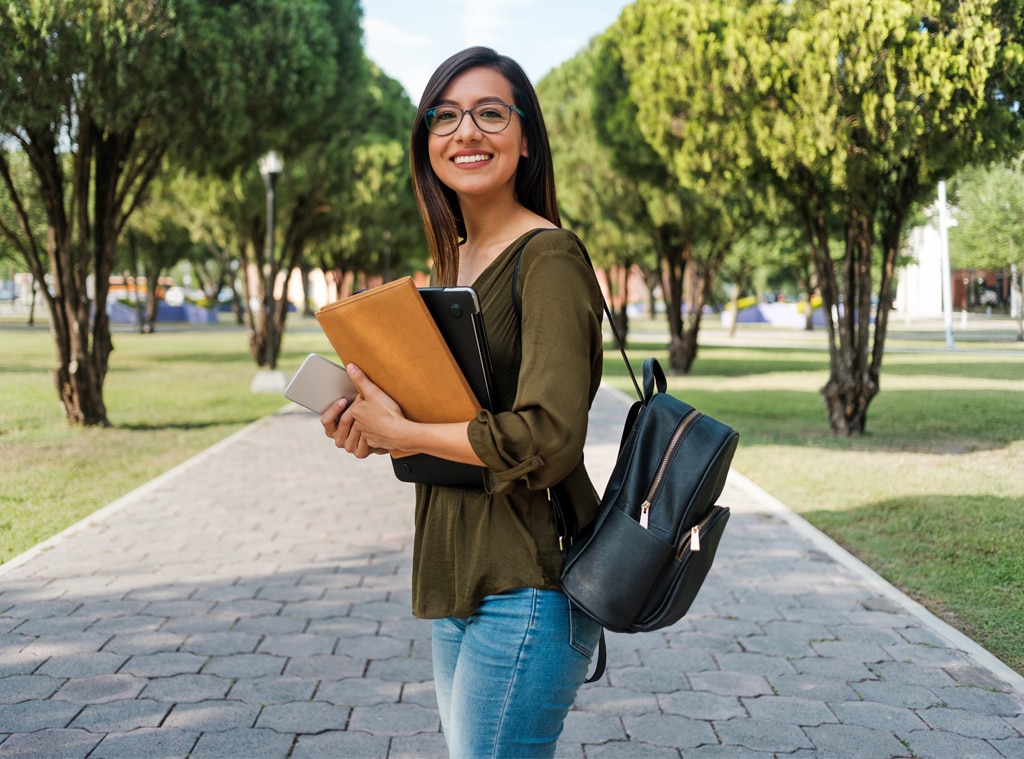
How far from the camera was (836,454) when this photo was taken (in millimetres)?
11148

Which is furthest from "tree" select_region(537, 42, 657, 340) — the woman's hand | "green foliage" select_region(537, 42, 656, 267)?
the woman's hand

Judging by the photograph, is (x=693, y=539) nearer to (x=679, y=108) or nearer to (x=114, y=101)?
(x=114, y=101)

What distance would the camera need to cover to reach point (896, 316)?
41.4m

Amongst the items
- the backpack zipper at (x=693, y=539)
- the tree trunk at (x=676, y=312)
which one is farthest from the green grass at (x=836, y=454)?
the backpack zipper at (x=693, y=539)

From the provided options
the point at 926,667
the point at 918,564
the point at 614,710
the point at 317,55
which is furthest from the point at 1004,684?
the point at 317,55

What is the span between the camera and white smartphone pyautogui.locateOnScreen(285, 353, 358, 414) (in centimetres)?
182

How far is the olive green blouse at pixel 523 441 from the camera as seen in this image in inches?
63.1

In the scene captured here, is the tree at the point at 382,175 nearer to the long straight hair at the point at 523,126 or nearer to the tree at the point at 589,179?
the tree at the point at 589,179

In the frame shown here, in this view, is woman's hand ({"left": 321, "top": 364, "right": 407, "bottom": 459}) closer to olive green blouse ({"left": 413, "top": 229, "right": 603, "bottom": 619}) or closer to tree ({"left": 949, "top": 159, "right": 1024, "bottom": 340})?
olive green blouse ({"left": 413, "top": 229, "right": 603, "bottom": 619})

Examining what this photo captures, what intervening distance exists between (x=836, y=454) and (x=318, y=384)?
10.2m

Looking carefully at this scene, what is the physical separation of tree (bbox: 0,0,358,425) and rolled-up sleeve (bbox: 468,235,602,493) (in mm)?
10557

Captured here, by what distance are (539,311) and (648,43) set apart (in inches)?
532

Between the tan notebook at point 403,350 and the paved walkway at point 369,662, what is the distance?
2.23m

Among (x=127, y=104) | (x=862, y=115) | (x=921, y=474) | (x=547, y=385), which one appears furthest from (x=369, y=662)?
(x=127, y=104)
